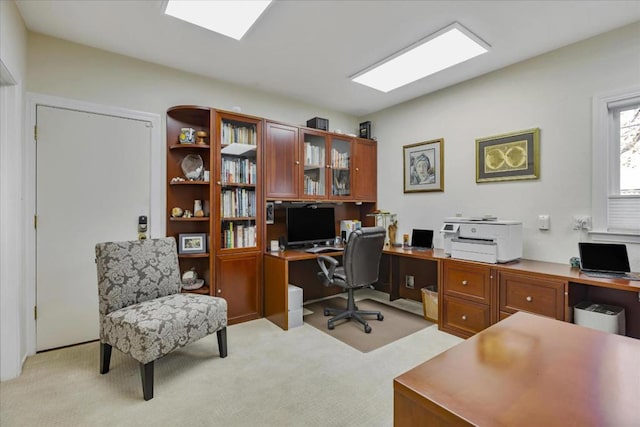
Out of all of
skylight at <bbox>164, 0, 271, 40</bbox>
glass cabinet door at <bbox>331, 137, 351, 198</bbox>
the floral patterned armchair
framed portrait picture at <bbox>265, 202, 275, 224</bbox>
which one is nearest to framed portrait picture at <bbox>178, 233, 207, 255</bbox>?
the floral patterned armchair

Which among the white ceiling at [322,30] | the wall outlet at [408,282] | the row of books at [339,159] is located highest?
the white ceiling at [322,30]

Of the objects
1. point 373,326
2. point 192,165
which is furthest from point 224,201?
point 373,326

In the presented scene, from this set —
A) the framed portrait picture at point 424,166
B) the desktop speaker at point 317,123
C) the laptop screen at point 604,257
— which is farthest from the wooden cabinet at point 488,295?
the desktop speaker at point 317,123

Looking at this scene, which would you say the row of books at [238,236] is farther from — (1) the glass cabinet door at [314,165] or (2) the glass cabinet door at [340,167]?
(2) the glass cabinet door at [340,167]

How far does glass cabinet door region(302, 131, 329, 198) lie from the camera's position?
12.4 feet

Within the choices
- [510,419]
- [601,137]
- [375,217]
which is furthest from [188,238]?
[601,137]

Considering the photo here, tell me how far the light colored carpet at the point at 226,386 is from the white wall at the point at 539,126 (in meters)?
1.48

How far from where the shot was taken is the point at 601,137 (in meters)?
2.53

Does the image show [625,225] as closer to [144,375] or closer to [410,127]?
[410,127]

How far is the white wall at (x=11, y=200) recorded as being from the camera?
2.11 metres

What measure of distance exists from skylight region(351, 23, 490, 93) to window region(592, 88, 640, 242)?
1.14 metres

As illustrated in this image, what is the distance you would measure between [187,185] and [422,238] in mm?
2850

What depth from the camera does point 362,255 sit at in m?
3.04

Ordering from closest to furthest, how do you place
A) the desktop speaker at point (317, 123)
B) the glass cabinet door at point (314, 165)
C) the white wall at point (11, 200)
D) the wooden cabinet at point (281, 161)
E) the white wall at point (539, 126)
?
1. the white wall at point (11, 200)
2. the white wall at point (539, 126)
3. the wooden cabinet at point (281, 161)
4. the glass cabinet door at point (314, 165)
5. the desktop speaker at point (317, 123)
